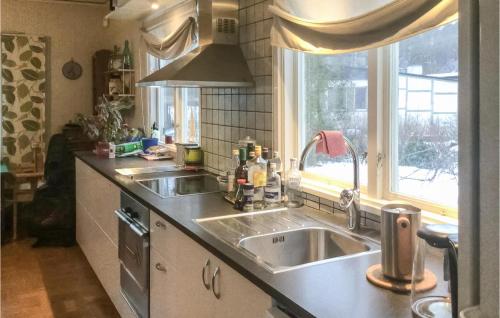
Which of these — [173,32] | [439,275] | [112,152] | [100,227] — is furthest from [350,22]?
[112,152]

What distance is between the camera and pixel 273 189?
2.12m

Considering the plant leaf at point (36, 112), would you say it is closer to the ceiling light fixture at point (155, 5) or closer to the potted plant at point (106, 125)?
the potted plant at point (106, 125)

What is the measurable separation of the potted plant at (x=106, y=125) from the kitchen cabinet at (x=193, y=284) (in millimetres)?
1933

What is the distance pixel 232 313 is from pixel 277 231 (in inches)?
15.3

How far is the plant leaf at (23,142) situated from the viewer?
5.09 m

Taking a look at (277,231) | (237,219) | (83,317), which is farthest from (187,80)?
(83,317)

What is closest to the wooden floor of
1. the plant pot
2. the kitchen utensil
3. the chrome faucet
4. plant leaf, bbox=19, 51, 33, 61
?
the plant pot

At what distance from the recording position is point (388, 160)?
5.90 feet

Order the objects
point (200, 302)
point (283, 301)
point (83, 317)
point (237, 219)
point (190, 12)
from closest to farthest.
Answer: point (283, 301) < point (200, 302) < point (237, 219) < point (83, 317) < point (190, 12)

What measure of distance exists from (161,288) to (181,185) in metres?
0.72

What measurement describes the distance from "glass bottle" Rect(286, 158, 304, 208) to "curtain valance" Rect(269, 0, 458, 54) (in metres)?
0.53

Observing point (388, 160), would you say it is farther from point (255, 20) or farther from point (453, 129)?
point (255, 20)

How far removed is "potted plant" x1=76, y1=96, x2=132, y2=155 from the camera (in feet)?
13.1

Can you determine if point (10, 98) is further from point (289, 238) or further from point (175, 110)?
point (289, 238)
